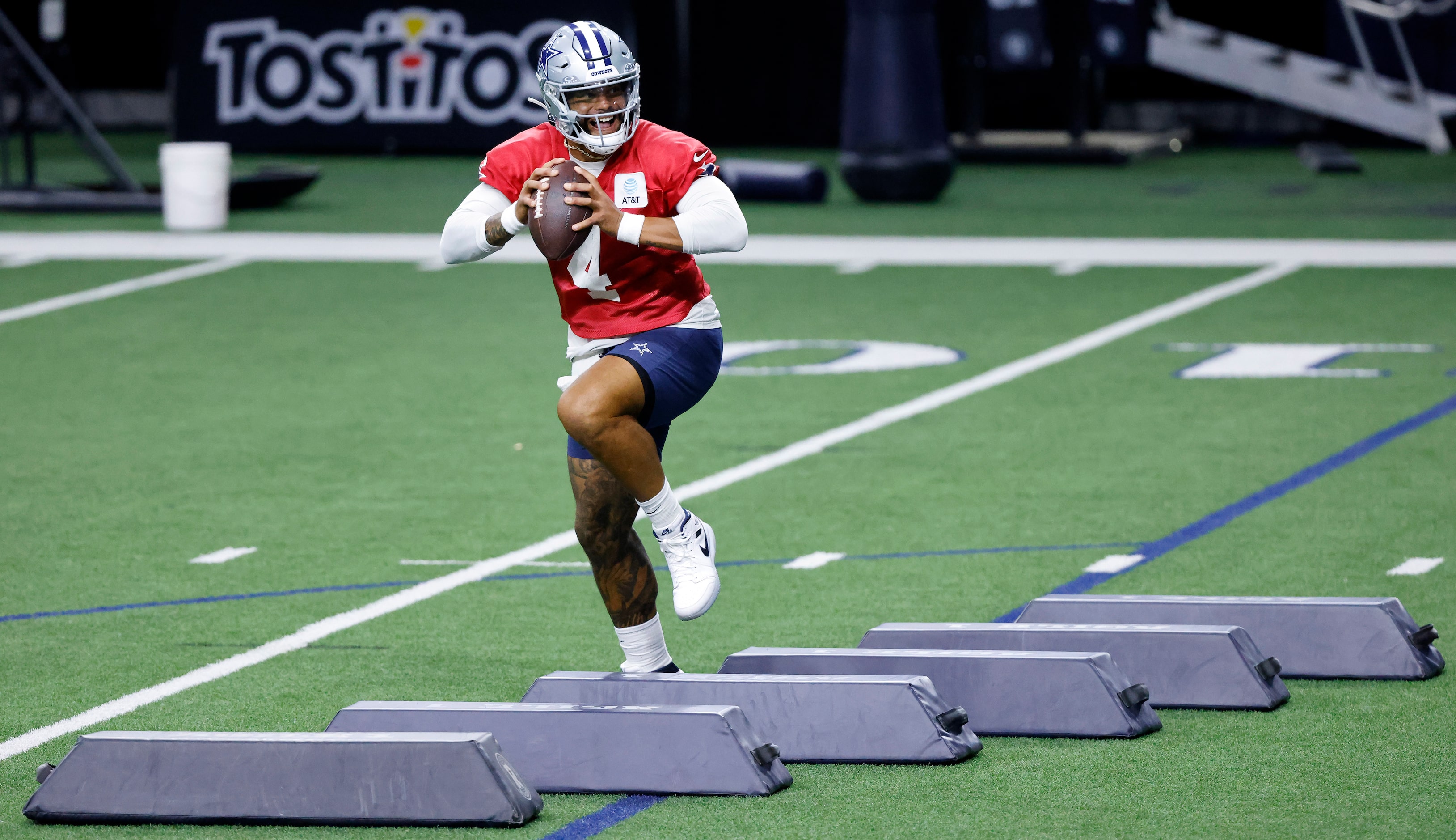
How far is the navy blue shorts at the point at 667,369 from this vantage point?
5879mm

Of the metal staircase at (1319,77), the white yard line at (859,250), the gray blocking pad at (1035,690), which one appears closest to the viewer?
the gray blocking pad at (1035,690)

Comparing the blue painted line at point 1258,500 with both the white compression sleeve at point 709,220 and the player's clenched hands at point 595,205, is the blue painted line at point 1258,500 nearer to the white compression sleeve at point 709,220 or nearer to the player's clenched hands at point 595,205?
the white compression sleeve at point 709,220

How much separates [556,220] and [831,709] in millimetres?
1455

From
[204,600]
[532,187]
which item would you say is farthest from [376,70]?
[532,187]

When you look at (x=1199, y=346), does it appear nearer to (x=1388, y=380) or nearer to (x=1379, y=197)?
(x=1388, y=380)

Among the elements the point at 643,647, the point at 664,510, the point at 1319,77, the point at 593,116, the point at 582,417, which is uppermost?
the point at 593,116

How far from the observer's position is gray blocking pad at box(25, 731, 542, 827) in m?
4.97

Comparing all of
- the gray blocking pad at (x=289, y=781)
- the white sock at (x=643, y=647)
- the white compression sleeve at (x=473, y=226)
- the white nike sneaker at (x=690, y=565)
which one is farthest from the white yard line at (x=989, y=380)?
the gray blocking pad at (x=289, y=781)

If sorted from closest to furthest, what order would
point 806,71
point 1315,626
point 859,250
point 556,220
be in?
point 556,220 → point 1315,626 → point 859,250 → point 806,71

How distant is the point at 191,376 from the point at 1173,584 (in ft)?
22.9

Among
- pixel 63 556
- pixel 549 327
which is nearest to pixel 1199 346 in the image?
pixel 549 327

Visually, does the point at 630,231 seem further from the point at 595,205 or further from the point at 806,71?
the point at 806,71

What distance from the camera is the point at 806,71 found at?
3111cm

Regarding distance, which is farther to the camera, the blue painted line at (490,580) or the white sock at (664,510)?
the blue painted line at (490,580)
